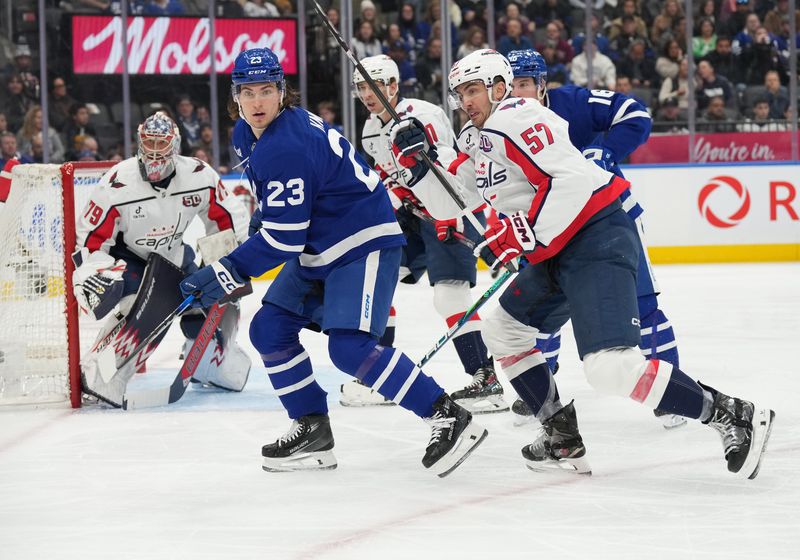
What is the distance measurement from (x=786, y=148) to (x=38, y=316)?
560 cm

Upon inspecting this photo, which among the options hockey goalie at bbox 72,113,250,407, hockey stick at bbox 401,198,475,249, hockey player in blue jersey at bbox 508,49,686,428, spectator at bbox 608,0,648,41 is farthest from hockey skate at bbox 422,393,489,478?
spectator at bbox 608,0,648,41

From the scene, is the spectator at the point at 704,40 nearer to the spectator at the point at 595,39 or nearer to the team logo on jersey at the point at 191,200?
the spectator at the point at 595,39

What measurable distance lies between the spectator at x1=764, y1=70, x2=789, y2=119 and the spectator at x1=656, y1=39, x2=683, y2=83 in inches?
25.0

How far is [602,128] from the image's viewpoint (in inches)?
131

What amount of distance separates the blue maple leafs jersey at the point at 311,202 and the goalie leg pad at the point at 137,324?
1.06 metres

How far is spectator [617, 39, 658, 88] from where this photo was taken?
8.31 m

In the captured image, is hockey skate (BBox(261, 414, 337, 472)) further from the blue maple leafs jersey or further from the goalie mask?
the goalie mask

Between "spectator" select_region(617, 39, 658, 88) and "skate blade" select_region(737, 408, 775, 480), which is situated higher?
"spectator" select_region(617, 39, 658, 88)

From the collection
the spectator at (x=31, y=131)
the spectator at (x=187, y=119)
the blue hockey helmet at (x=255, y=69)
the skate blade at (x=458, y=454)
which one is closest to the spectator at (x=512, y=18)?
the spectator at (x=187, y=119)

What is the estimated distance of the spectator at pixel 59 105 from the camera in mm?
7525

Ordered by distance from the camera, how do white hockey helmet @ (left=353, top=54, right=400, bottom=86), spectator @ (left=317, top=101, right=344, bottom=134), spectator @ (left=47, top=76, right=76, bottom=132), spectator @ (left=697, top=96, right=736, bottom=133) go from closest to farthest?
white hockey helmet @ (left=353, top=54, right=400, bottom=86)
spectator @ (left=47, top=76, right=76, bottom=132)
spectator @ (left=317, top=101, right=344, bottom=134)
spectator @ (left=697, top=96, right=736, bottom=133)

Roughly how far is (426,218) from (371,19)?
15.5 ft

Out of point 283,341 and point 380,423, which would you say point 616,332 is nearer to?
point 283,341

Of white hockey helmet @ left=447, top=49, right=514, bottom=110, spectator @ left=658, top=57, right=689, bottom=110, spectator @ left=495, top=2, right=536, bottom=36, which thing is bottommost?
white hockey helmet @ left=447, top=49, right=514, bottom=110
